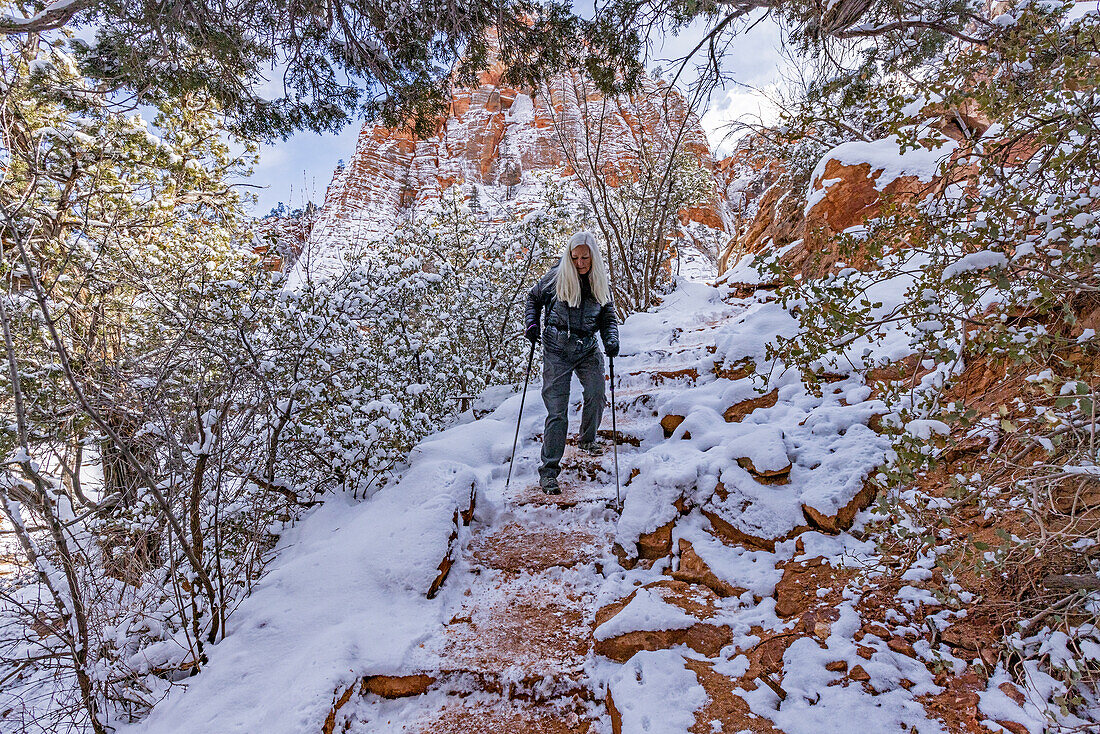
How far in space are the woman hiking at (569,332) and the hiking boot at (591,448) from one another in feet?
1.53

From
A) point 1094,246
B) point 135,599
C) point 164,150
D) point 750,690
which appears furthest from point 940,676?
point 164,150

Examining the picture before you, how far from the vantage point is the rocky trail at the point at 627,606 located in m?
1.70

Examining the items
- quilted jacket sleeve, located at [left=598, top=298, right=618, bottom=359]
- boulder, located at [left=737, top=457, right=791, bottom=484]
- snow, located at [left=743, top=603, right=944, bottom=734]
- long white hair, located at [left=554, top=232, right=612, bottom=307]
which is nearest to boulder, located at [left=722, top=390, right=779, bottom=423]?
boulder, located at [left=737, top=457, right=791, bottom=484]

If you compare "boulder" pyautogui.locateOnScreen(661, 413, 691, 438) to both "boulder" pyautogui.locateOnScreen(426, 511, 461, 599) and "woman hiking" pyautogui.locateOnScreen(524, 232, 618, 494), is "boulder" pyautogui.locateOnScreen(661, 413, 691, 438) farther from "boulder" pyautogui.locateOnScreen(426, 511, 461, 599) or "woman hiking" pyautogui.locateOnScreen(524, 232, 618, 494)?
"boulder" pyautogui.locateOnScreen(426, 511, 461, 599)

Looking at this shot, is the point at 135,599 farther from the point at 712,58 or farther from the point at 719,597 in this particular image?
the point at 712,58

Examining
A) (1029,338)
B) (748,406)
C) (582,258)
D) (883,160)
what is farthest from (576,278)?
(883,160)

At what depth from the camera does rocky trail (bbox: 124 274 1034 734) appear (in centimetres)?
170

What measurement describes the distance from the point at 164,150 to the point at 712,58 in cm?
717

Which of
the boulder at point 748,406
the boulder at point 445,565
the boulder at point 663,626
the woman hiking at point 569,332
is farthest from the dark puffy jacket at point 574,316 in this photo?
the boulder at point 663,626

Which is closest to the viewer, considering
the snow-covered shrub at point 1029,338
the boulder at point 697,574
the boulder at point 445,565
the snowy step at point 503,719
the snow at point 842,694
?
the snow-covered shrub at point 1029,338

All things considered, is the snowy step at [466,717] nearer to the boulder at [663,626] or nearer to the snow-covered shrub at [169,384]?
the boulder at [663,626]

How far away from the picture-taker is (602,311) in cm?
392

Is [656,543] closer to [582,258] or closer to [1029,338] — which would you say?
[1029,338]

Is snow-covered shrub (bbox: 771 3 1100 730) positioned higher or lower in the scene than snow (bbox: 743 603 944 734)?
higher
